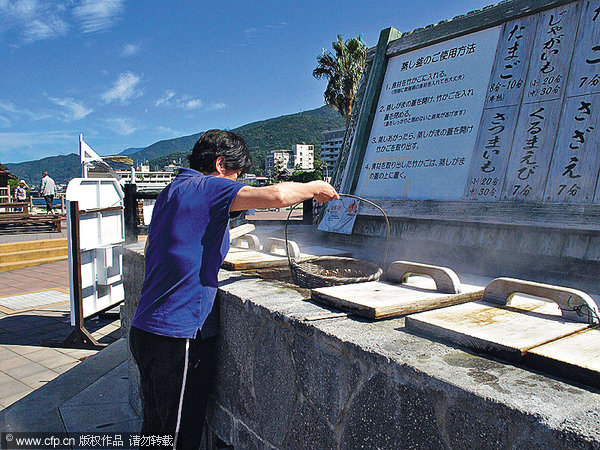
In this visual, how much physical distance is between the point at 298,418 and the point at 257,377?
0.31 meters

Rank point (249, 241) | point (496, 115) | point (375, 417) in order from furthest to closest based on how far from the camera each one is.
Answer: point (249, 241), point (496, 115), point (375, 417)

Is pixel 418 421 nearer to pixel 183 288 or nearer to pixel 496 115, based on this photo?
pixel 183 288

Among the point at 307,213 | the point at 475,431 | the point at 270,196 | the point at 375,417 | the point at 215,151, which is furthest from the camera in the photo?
the point at 307,213

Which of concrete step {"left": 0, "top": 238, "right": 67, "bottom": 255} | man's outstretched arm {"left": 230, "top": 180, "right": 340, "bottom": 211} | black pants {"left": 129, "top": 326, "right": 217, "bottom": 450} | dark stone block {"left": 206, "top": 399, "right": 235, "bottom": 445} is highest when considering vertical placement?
man's outstretched arm {"left": 230, "top": 180, "right": 340, "bottom": 211}

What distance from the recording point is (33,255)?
9.77m

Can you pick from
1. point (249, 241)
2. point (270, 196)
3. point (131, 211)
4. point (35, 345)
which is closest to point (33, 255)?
point (35, 345)

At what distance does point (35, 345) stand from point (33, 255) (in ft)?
19.0

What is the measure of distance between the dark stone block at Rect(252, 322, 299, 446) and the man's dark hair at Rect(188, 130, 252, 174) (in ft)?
2.86

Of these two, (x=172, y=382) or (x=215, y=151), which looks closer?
(x=172, y=382)

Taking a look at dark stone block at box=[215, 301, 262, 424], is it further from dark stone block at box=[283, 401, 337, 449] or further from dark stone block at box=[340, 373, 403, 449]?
dark stone block at box=[340, 373, 403, 449]

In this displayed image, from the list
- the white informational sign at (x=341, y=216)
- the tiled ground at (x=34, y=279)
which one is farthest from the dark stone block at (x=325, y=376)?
the tiled ground at (x=34, y=279)

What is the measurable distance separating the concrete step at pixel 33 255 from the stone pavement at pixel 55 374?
9.40 ft

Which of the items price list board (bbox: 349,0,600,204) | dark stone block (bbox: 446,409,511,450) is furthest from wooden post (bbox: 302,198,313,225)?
dark stone block (bbox: 446,409,511,450)

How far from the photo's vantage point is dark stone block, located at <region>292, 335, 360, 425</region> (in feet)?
4.55
